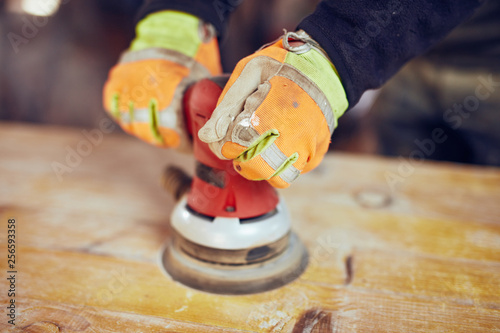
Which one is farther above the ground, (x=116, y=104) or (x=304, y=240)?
(x=116, y=104)

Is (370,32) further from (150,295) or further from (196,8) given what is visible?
(150,295)

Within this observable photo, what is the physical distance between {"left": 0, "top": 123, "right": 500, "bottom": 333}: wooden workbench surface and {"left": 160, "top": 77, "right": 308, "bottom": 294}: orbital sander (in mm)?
25

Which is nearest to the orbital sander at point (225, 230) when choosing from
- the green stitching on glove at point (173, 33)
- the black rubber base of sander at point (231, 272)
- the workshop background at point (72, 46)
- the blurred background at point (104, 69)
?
the black rubber base of sander at point (231, 272)

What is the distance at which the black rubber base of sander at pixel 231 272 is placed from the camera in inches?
23.7

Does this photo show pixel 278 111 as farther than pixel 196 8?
No

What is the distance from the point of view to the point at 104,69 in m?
1.81

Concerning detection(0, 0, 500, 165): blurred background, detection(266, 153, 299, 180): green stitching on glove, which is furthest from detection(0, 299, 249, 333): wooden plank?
detection(0, 0, 500, 165): blurred background

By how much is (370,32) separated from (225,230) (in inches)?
13.1

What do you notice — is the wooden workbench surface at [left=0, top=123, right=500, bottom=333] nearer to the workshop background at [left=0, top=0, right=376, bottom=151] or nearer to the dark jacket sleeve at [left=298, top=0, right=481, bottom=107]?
the dark jacket sleeve at [left=298, top=0, right=481, bottom=107]

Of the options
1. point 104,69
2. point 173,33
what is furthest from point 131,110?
point 104,69

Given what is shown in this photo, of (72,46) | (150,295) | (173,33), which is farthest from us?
(72,46)

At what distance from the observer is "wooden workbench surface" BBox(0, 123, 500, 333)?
0.55m

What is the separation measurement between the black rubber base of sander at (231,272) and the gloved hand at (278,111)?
177 mm

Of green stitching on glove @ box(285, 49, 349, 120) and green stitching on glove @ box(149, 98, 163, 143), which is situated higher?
green stitching on glove @ box(285, 49, 349, 120)
